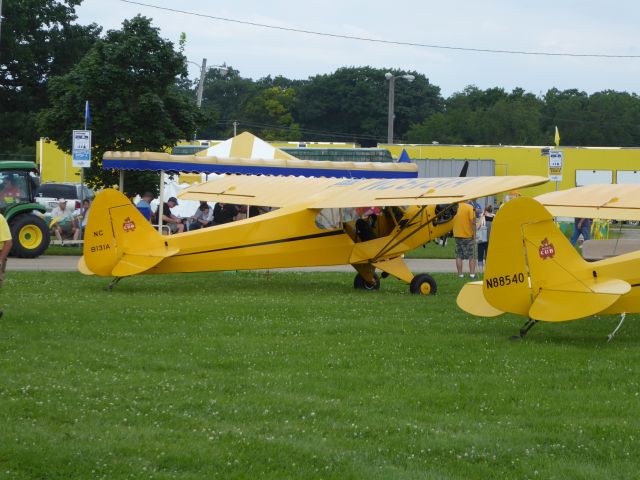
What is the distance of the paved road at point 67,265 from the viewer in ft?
67.8

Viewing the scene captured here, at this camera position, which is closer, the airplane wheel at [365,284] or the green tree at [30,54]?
the airplane wheel at [365,284]

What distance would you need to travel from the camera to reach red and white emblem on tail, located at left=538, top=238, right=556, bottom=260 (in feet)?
36.9

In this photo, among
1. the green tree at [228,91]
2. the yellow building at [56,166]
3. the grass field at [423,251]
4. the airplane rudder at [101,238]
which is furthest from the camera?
the green tree at [228,91]

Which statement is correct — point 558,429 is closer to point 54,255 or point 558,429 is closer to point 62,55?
point 54,255

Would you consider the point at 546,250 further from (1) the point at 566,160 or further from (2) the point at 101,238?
(1) the point at 566,160

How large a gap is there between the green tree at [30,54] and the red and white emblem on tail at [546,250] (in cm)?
3754

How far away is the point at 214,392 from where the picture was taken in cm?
859

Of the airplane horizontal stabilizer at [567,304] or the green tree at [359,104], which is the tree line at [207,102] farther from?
the airplane horizontal stabilizer at [567,304]

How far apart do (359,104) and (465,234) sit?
3433 inches

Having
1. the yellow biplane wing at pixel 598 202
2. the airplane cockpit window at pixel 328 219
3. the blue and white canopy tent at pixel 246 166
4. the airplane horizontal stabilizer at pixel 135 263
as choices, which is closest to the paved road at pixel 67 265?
the blue and white canopy tent at pixel 246 166

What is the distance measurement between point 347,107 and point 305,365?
98.1 m

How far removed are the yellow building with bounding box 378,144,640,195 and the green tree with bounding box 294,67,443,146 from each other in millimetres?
50245

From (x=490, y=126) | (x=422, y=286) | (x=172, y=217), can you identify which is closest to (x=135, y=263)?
(x=422, y=286)

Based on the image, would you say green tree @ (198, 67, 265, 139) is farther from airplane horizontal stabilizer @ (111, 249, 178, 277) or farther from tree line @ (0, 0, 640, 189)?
airplane horizontal stabilizer @ (111, 249, 178, 277)
